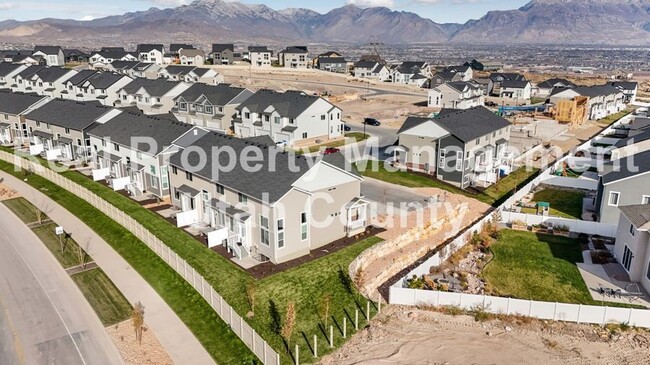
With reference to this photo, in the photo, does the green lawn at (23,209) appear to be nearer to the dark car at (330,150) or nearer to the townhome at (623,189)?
the dark car at (330,150)

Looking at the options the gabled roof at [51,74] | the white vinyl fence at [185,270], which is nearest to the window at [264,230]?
the white vinyl fence at [185,270]

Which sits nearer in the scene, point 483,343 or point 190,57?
point 483,343

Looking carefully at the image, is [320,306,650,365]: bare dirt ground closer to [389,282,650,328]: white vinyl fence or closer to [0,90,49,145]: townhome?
[389,282,650,328]: white vinyl fence

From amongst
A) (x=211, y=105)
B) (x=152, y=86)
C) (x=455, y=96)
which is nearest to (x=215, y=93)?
(x=211, y=105)

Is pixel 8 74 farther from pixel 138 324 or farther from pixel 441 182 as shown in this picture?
pixel 138 324

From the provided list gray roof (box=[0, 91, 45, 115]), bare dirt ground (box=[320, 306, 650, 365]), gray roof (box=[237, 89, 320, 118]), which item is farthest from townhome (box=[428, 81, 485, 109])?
bare dirt ground (box=[320, 306, 650, 365])

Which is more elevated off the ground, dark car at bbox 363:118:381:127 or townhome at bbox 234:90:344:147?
townhome at bbox 234:90:344:147
